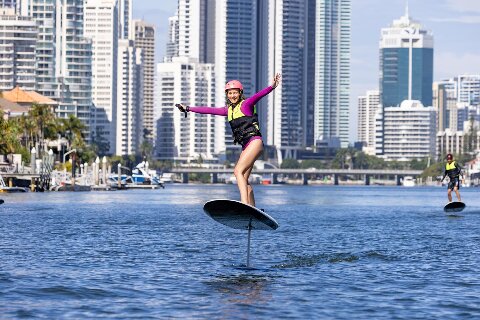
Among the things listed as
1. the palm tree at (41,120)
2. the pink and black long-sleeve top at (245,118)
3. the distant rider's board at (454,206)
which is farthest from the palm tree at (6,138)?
the pink and black long-sleeve top at (245,118)

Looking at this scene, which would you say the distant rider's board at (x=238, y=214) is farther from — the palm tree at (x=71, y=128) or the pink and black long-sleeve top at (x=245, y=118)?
the palm tree at (x=71, y=128)

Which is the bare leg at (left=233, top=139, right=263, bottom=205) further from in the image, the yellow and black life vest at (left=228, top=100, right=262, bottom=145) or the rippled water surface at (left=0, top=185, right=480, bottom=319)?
the rippled water surface at (left=0, top=185, right=480, bottom=319)

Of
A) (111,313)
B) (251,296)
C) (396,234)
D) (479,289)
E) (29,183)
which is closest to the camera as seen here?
(111,313)

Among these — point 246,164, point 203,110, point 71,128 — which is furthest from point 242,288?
point 71,128

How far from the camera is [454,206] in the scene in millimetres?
62031

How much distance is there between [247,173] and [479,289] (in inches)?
187

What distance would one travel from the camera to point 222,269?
88.5ft

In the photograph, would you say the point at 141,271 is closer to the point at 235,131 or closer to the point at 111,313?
the point at 235,131

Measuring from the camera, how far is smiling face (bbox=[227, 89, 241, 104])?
960 inches

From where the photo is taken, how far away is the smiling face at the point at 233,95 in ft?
80.0

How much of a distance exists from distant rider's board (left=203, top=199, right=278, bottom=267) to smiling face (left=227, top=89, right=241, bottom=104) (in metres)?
1.97

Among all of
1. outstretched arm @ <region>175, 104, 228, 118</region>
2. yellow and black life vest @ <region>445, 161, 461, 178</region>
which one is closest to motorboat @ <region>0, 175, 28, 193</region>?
yellow and black life vest @ <region>445, 161, 461, 178</region>

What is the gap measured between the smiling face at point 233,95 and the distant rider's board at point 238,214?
1.97 meters

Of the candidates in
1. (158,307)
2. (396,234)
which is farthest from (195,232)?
(158,307)
